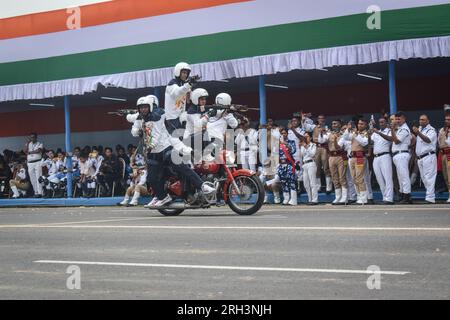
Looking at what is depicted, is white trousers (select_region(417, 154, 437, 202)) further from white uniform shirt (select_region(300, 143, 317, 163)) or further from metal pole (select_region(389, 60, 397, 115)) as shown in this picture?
white uniform shirt (select_region(300, 143, 317, 163))

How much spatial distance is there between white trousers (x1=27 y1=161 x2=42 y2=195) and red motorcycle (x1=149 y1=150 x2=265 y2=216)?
13767mm

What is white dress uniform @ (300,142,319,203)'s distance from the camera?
21.0 meters

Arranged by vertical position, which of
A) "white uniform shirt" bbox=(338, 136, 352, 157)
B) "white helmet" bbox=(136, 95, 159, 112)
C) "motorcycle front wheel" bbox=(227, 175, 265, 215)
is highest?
"white helmet" bbox=(136, 95, 159, 112)

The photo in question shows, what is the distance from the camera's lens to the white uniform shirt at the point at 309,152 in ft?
69.1

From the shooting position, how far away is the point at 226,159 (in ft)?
50.9

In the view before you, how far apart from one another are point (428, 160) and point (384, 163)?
1.00 m

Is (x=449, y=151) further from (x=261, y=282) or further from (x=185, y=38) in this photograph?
(x=261, y=282)

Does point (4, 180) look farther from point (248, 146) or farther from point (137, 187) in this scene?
point (248, 146)

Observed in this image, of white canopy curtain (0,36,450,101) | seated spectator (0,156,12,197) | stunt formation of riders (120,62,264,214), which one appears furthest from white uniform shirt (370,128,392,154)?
seated spectator (0,156,12,197)

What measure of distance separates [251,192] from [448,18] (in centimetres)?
671

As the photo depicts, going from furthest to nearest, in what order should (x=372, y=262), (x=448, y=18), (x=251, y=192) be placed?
(x=448, y=18), (x=251, y=192), (x=372, y=262)

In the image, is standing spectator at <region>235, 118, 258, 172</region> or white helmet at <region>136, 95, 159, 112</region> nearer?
white helmet at <region>136, 95, 159, 112</region>

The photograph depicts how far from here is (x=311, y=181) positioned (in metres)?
21.0
